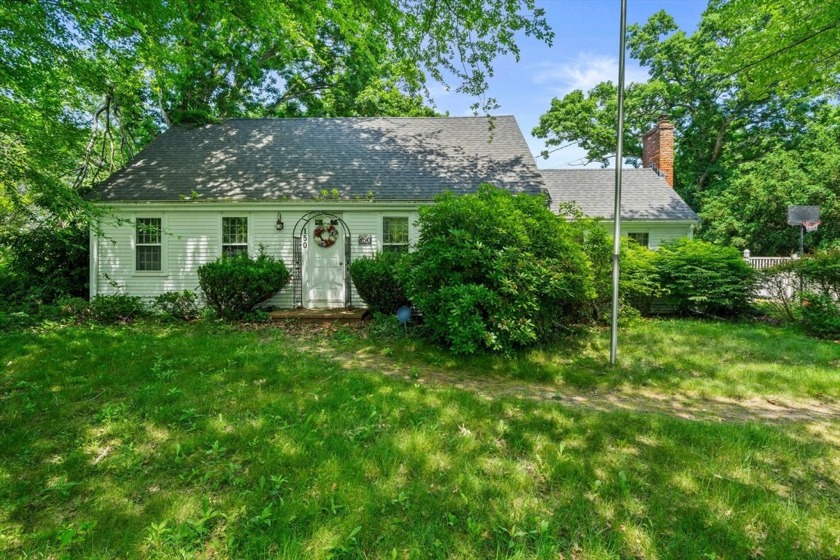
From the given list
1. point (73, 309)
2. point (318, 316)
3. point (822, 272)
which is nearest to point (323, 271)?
point (318, 316)

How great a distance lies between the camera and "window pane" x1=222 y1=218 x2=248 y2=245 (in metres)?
9.84

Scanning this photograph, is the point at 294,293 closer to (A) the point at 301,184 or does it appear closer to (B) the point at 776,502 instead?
(A) the point at 301,184

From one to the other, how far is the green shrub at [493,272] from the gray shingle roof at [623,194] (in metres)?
7.32

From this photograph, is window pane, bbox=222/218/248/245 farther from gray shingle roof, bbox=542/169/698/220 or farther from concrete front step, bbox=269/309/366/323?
gray shingle roof, bbox=542/169/698/220

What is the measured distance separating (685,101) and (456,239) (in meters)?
27.3

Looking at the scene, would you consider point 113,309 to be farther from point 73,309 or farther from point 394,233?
point 394,233

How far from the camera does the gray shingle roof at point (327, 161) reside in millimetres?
9844

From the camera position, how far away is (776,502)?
244 centimetres

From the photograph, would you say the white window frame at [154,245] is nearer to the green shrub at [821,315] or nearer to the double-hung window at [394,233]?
the double-hung window at [394,233]

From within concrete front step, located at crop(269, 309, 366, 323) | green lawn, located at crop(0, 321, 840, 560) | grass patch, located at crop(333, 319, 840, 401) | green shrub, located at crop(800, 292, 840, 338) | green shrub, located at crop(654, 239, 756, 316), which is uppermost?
green shrub, located at crop(654, 239, 756, 316)

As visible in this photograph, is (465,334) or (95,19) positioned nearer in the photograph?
(465,334)

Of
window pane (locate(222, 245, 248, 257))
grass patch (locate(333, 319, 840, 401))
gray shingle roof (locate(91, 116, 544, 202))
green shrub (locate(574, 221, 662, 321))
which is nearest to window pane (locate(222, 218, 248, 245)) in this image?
window pane (locate(222, 245, 248, 257))

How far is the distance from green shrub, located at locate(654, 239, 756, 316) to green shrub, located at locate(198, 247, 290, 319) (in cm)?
913

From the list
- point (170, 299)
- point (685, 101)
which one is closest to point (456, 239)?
point (170, 299)
